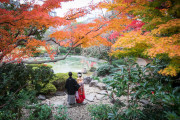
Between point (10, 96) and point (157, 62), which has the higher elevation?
point (157, 62)

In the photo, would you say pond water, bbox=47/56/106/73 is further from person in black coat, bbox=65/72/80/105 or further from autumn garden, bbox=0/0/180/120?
autumn garden, bbox=0/0/180/120

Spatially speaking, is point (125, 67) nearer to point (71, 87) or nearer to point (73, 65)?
point (71, 87)

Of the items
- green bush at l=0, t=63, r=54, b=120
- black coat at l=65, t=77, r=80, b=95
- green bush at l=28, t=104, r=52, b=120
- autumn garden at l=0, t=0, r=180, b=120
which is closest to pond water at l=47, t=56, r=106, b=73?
green bush at l=0, t=63, r=54, b=120

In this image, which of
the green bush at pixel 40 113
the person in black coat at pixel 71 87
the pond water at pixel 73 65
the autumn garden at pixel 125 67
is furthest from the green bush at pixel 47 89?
the pond water at pixel 73 65

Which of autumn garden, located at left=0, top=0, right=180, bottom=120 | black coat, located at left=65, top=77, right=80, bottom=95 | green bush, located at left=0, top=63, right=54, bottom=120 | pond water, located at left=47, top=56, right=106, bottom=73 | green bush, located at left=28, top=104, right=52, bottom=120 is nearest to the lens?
autumn garden, located at left=0, top=0, right=180, bottom=120

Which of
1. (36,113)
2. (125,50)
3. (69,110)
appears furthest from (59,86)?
(125,50)

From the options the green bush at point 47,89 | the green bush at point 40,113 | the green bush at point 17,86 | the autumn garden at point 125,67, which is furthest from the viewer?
the green bush at point 47,89

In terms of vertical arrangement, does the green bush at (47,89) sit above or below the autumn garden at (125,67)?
below

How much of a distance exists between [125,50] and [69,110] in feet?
8.99

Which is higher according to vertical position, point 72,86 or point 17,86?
point 17,86

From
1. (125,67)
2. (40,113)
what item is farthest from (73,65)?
(125,67)

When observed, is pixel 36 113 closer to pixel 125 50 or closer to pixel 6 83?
pixel 6 83

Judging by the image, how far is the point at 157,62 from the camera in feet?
9.75

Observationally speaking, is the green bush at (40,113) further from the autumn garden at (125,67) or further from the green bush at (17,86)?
the green bush at (17,86)
